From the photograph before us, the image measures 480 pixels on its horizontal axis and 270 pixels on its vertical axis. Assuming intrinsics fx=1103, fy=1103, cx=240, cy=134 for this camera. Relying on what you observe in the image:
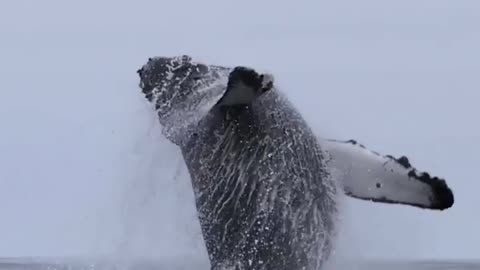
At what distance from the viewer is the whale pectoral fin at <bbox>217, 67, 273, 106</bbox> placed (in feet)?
24.1

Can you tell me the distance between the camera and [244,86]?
7480mm

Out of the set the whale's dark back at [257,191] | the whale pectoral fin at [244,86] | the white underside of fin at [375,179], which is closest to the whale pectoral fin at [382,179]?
the white underside of fin at [375,179]

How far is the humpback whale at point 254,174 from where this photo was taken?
7.85m

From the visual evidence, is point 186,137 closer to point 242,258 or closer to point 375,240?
point 242,258

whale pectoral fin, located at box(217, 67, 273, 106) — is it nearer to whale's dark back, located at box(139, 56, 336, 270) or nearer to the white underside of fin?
whale's dark back, located at box(139, 56, 336, 270)

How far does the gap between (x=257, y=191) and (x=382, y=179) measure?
4.31 feet

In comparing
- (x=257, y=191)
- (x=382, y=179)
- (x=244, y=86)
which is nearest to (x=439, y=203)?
(x=382, y=179)

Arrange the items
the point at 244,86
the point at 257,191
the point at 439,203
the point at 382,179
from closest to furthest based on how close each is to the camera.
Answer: the point at 244,86
the point at 257,191
the point at 439,203
the point at 382,179

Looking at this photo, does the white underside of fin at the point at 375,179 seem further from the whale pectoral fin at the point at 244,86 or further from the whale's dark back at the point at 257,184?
the whale pectoral fin at the point at 244,86

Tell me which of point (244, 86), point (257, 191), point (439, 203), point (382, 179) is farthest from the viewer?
point (382, 179)

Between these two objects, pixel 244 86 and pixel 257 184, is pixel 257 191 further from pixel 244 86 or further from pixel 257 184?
pixel 244 86

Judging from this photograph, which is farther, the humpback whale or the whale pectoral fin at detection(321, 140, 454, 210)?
the whale pectoral fin at detection(321, 140, 454, 210)

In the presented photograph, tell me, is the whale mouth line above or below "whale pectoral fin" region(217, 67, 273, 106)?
below

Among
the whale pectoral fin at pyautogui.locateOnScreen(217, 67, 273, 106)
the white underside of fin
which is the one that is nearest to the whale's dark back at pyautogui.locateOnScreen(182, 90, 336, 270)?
the whale pectoral fin at pyautogui.locateOnScreen(217, 67, 273, 106)
